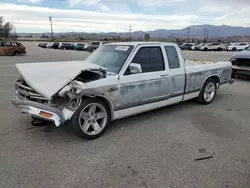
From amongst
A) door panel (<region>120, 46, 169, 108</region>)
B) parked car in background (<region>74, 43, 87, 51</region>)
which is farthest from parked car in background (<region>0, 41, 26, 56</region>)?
door panel (<region>120, 46, 169, 108</region>)

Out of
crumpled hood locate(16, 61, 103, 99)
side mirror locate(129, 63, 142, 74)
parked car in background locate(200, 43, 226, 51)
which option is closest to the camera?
crumpled hood locate(16, 61, 103, 99)

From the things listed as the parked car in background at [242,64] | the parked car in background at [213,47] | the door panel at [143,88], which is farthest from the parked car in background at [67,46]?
the door panel at [143,88]

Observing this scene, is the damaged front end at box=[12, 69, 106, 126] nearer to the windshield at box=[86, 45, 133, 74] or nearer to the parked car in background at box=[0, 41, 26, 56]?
the windshield at box=[86, 45, 133, 74]

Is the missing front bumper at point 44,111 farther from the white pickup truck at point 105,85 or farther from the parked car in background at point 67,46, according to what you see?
the parked car in background at point 67,46

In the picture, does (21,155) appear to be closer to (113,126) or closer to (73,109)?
(73,109)

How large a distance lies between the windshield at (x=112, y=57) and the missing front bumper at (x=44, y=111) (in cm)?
136

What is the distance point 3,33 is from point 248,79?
62.8m

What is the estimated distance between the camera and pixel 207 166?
324cm

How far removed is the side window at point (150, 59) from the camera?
15.3ft

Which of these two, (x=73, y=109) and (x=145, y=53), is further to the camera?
(x=145, y=53)

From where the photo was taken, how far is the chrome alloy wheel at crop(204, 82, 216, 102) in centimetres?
627

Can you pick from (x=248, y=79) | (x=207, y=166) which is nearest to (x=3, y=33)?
(x=248, y=79)

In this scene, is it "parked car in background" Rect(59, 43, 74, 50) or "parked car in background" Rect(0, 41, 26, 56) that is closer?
"parked car in background" Rect(0, 41, 26, 56)

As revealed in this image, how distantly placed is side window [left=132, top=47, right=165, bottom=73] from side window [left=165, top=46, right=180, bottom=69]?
24 centimetres
